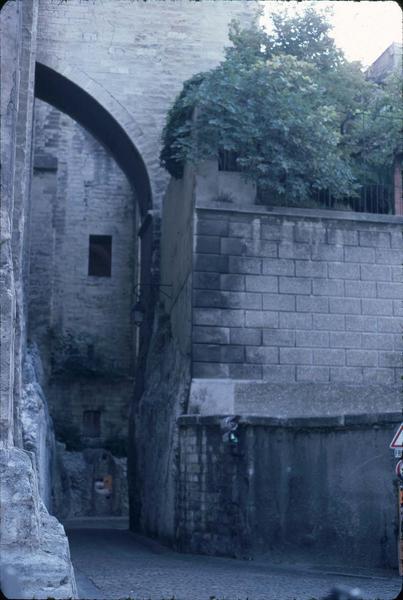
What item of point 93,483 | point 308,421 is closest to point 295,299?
point 308,421

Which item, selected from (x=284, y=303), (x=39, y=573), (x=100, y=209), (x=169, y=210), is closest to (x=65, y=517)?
(x=100, y=209)

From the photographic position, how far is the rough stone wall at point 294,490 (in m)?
10.6

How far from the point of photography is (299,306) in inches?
535

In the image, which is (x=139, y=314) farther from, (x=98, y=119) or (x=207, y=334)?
(x=207, y=334)

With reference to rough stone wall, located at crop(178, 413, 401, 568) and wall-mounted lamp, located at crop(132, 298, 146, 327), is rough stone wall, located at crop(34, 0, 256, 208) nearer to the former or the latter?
wall-mounted lamp, located at crop(132, 298, 146, 327)

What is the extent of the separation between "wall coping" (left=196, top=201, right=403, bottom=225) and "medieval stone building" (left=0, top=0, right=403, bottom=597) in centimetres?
2

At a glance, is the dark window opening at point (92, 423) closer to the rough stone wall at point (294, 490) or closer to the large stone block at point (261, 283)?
the large stone block at point (261, 283)

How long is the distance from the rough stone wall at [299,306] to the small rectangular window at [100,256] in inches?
525

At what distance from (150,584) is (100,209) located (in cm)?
1871

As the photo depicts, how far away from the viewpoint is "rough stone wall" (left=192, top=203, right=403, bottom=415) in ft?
43.5

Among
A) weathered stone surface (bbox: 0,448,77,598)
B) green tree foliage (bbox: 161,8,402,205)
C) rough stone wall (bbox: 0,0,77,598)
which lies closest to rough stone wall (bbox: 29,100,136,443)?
green tree foliage (bbox: 161,8,402,205)

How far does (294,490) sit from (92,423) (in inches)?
572

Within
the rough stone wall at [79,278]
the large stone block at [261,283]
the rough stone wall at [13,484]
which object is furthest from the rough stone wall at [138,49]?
the rough stone wall at [13,484]

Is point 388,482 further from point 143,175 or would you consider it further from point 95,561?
point 143,175
